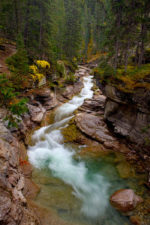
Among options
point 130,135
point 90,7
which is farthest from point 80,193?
point 90,7

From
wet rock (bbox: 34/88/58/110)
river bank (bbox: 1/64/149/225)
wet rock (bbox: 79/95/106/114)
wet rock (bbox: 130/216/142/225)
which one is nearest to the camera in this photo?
river bank (bbox: 1/64/149/225)

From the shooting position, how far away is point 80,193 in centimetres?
798

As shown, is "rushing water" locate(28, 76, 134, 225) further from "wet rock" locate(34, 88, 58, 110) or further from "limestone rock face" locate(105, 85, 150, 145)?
"wet rock" locate(34, 88, 58, 110)

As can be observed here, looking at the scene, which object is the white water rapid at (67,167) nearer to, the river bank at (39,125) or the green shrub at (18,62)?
the river bank at (39,125)

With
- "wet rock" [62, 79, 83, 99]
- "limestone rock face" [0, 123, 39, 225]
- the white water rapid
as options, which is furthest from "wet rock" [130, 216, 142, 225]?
"wet rock" [62, 79, 83, 99]

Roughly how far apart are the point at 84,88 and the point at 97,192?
21.6 m

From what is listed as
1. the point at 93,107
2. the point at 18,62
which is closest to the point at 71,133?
the point at 93,107

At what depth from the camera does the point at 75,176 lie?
935 cm

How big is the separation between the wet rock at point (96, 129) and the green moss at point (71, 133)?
0.54 meters

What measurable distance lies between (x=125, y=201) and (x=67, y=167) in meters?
4.77

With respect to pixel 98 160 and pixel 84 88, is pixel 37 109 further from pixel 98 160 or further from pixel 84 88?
pixel 84 88

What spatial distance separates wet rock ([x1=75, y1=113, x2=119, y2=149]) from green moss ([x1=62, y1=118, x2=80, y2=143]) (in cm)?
54

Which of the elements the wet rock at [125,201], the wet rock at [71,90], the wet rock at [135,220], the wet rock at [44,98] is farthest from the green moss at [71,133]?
the wet rock at [71,90]

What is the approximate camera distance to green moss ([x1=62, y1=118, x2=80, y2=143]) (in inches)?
507
